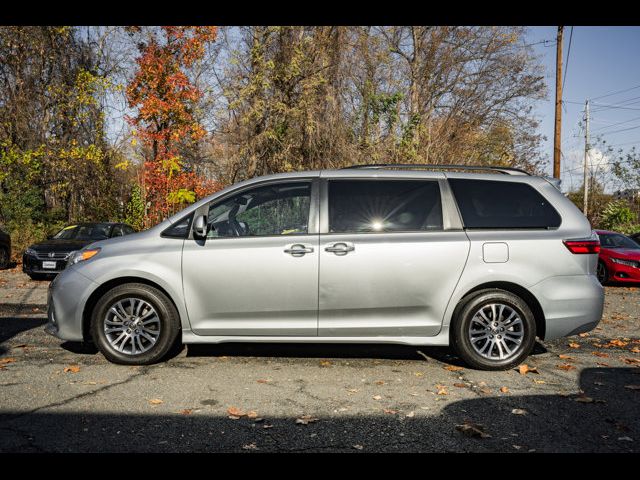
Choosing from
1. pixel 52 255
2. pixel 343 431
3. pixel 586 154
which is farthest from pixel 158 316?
pixel 586 154

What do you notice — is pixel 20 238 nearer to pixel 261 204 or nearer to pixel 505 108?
pixel 261 204

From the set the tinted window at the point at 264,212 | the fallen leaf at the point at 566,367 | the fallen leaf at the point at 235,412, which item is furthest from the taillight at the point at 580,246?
the fallen leaf at the point at 235,412

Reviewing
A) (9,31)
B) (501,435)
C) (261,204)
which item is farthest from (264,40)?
(501,435)

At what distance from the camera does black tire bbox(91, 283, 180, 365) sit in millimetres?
5164

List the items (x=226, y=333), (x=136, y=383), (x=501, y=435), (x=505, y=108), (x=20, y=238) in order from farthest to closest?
1. (x=505, y=108)
2. (x=20, y=238)
3. (x=226, y=333)
4. (x=136, y=383)
5. (x=501, y=435)

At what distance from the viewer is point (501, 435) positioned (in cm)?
353

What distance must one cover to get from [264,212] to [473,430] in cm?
290

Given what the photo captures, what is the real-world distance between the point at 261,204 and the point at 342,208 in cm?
86

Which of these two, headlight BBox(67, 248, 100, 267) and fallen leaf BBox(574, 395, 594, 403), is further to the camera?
headlight BBox(67, 248, 100, 267)

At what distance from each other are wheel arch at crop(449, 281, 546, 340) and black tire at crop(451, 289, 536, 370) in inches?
0.9

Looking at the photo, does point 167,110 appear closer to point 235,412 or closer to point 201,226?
point 201,226

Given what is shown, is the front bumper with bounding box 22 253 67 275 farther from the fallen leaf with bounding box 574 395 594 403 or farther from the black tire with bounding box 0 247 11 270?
the fallen leaf with bounding box 574 395 594 403

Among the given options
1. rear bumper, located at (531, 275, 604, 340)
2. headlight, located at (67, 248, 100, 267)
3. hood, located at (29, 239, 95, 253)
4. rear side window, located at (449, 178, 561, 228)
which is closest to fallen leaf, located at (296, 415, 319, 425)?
rear side window, located at (449, 178, 561, 228)

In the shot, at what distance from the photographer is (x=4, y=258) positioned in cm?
1537
